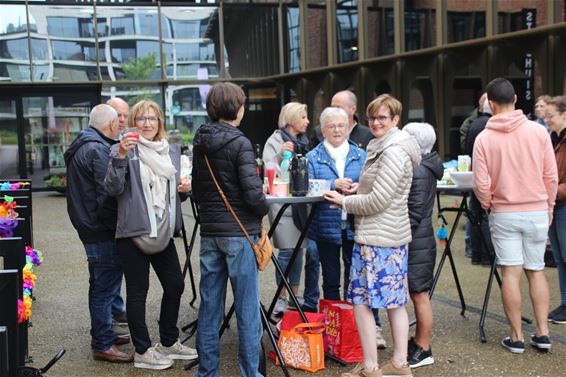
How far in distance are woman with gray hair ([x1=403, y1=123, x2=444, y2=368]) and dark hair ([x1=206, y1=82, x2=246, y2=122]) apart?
1185 mm

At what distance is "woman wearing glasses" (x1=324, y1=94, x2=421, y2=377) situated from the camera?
13.4 feet

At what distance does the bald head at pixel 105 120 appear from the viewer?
4.85 meters

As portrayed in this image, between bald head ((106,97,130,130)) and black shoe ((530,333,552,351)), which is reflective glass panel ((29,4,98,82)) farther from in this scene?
black shoe ((530,333,552,351))

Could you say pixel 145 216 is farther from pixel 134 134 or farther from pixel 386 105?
pixel 386 105

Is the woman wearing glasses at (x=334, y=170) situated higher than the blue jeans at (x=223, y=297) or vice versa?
the woman wearing glasses at (x=334, y=170)

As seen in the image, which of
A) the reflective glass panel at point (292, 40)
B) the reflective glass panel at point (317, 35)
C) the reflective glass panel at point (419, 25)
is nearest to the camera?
the reflective glass panel at point (419, 25)

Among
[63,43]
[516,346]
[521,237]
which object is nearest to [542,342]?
[516,346]

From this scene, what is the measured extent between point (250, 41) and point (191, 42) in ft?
4.74

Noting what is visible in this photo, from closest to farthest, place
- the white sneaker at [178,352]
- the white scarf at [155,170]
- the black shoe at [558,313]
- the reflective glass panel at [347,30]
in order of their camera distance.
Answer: the white scarf at [155,170] → the white sneaker at [178,352] → the black shoe at [558,313] → the reflective glass panel at [347,30]

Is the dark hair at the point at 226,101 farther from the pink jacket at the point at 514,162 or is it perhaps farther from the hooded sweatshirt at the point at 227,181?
the pink jacket at the point at 514,162

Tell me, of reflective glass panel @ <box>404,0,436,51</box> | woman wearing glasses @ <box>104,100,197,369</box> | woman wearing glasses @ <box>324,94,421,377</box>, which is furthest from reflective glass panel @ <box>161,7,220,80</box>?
woman wearing glasses @ <box>324,94,421,377</box>

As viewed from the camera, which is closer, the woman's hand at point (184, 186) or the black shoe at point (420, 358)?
the black shoe at point (420, 358)

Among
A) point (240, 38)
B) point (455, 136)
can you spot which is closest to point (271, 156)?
point (455, 136)

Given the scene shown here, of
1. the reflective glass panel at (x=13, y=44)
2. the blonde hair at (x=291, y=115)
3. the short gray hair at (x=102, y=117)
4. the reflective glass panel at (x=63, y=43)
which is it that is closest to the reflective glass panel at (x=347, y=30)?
the reflective glass panel at (x=63, y=43)
